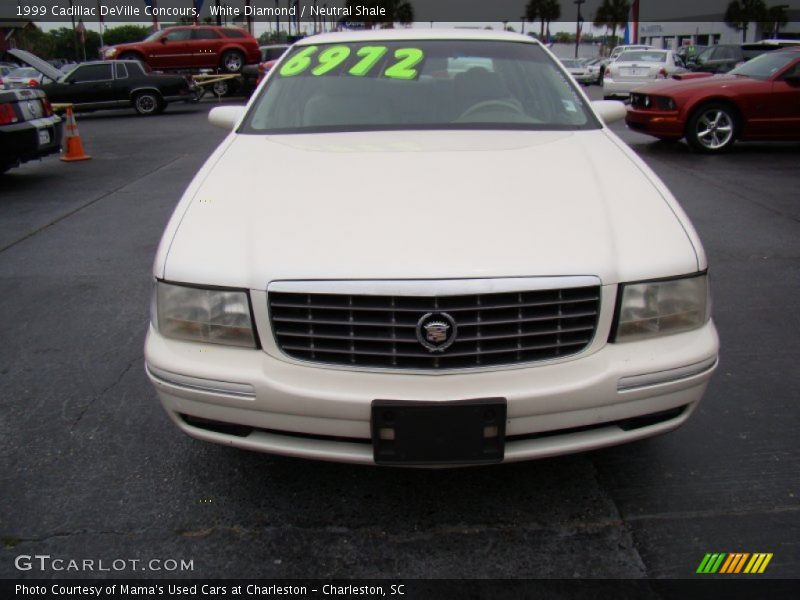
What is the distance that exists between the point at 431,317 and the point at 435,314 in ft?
0.05

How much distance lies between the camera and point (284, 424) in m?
2.16

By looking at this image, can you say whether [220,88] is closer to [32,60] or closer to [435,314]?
[32,60]

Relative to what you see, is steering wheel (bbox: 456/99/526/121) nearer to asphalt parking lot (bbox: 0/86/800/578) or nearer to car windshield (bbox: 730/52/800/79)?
asphalt parking lot (bbox: 0/86/800/578)

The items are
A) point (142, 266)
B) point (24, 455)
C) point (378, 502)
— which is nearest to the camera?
point (378, 502)

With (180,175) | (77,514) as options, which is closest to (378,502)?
(77,514)

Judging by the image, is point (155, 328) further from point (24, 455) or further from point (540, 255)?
point (540, 255)

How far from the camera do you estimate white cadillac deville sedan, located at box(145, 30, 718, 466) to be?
2.06 metres

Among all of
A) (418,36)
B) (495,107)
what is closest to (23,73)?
(418,36)

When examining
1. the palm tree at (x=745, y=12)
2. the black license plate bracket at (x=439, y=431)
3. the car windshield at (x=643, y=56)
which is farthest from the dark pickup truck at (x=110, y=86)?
the palm tree at (x=745, y=12)

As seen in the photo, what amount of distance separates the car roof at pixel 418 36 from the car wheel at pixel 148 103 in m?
16.4

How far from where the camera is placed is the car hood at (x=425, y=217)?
2109 mm

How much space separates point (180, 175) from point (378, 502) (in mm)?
7415

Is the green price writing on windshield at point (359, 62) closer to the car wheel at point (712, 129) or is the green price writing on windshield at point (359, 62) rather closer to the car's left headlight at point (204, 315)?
the car's left headlight at point (204, 315)

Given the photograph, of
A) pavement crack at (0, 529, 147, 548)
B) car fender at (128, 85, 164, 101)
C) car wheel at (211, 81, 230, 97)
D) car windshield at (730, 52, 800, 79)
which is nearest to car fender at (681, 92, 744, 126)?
car windshield at (730, 52, 800, 79)
